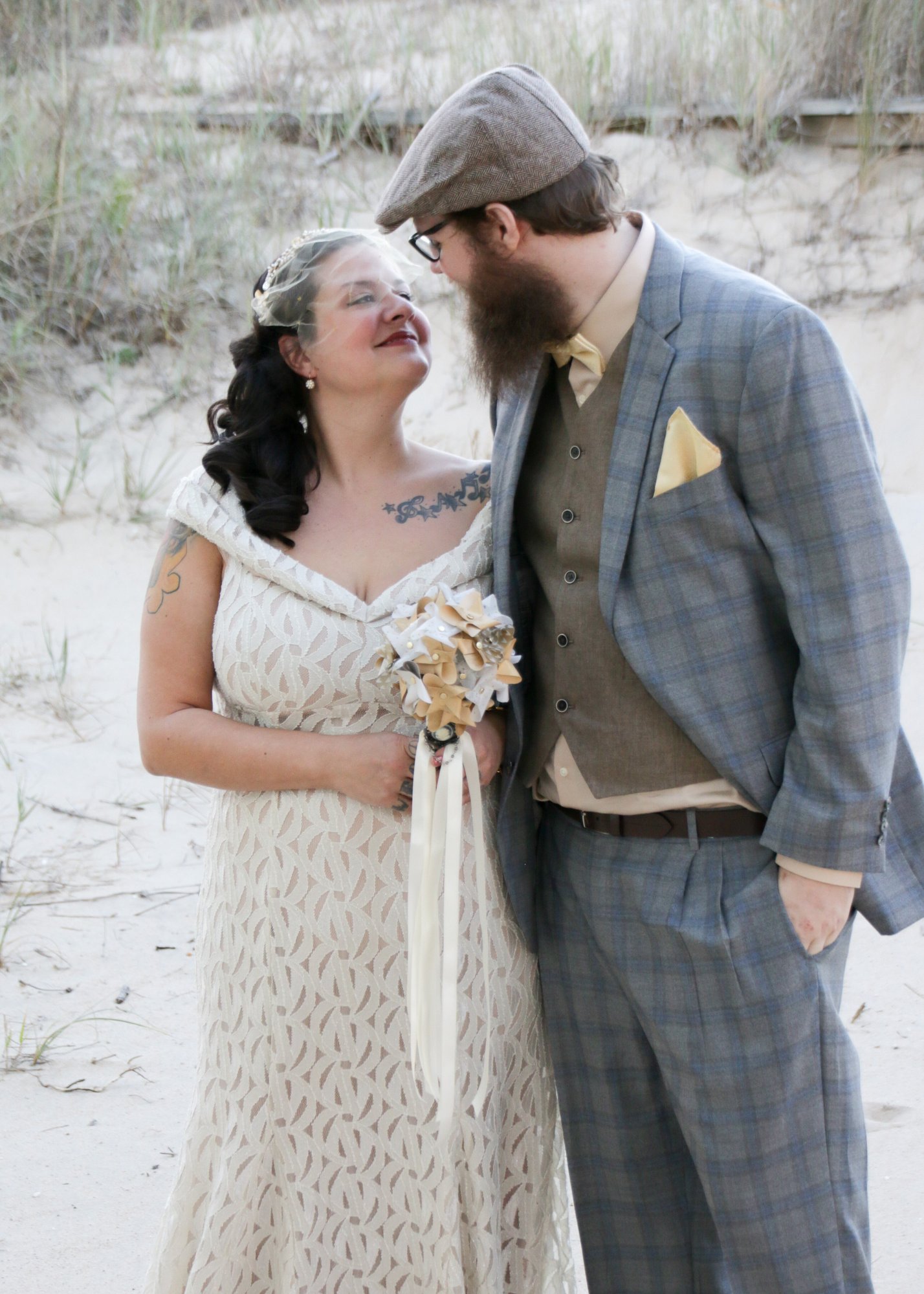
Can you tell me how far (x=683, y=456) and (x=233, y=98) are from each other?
300 inches

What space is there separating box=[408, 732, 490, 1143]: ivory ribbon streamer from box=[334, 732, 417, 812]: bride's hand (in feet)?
0.21

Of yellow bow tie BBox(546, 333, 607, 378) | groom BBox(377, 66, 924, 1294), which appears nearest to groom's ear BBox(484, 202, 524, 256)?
groom BBox(377, 66, 924, 1294)

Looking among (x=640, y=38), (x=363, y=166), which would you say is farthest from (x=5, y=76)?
(x=640, y=38)

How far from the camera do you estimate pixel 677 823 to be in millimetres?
2244

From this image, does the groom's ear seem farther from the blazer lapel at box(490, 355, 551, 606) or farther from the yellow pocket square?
the yellow pocket square

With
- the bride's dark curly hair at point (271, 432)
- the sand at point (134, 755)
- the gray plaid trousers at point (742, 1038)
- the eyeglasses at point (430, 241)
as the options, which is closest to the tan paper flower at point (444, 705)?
the gray plaid trousers at point (742, 1038)

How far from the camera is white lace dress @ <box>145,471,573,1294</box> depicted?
2430 millimetres

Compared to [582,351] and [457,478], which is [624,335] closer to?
[582,351]

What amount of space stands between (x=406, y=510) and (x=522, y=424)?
359mm

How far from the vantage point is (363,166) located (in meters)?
8.23

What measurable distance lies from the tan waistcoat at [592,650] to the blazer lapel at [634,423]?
0.04 meters

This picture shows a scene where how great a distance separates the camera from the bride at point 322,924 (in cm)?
243

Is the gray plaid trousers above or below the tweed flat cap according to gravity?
below

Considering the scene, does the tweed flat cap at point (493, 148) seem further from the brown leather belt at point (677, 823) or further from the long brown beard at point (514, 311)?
A: the brown leather belt at point (677, 823)
